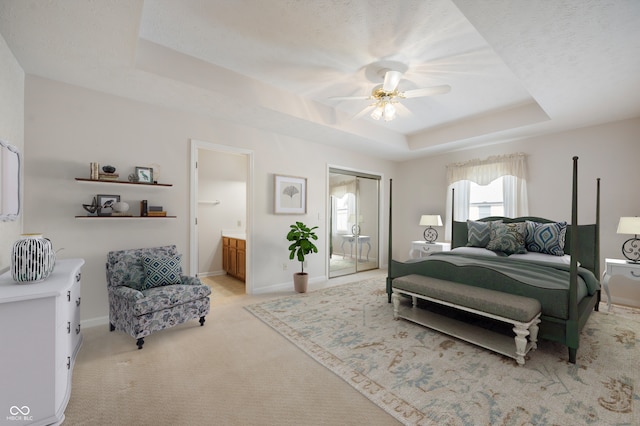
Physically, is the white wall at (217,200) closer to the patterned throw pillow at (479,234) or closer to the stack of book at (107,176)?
the stack of book at (107,176)

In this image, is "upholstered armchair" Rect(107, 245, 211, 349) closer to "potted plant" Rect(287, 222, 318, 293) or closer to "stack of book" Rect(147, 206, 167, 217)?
"stack of book" Rect(147, 206, 167, 217)

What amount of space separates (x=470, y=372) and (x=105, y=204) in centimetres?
382

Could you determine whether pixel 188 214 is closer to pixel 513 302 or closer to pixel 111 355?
pixel 111 355

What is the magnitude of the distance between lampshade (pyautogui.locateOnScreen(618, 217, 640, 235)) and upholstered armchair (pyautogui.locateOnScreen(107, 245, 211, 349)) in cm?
491

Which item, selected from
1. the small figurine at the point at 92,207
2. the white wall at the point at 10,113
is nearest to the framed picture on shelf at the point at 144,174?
the small figurine at the point at 92,207

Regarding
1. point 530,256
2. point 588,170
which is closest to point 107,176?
point 530,256

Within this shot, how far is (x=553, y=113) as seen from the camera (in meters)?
3.58

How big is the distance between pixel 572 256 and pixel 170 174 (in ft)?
13.8

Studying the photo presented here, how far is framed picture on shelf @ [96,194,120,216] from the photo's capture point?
294 cm

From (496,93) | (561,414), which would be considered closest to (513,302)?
(561,414)

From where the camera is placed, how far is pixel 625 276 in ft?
11.0

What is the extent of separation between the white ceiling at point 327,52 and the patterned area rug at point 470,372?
8.34 feet

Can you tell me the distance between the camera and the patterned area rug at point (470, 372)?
170 cm

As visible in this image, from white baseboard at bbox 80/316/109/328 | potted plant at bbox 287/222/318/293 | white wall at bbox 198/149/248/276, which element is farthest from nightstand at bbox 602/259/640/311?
white baseboard at bbox 80/316/109/328
